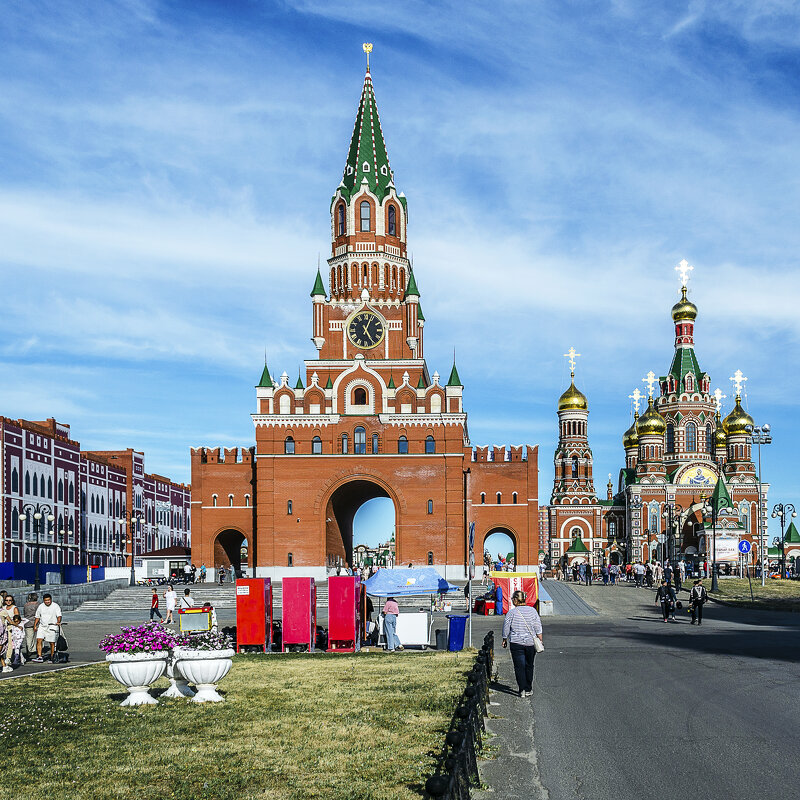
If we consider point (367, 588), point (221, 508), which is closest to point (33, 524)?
point (221, 508)

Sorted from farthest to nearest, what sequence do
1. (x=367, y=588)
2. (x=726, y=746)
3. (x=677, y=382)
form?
1. (x=677, y=382)
2. (x=367, y=588)
3. (x=726, y=746)

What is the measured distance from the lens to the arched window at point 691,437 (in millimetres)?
96812

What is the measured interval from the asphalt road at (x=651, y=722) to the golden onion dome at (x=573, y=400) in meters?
82.0

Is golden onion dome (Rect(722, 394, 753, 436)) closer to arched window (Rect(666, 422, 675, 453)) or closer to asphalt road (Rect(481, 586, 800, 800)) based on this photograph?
arched window (Rect(666, 422, 675, 453))

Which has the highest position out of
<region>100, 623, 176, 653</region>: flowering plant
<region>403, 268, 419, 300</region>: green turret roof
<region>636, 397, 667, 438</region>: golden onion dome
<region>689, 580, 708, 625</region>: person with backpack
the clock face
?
<region>403, 268, 419, 300</region>: green turret roof

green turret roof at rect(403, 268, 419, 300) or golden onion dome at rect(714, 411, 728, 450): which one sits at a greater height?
green turret roof at rect(403, 268, 419, 300)

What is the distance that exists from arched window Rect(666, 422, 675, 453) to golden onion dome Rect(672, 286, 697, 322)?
1058cm

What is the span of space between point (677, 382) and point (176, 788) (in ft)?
306

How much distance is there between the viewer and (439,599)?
3728 centimetres

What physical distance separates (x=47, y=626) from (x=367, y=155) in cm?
5403

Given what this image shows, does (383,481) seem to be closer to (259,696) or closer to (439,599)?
(439,599)

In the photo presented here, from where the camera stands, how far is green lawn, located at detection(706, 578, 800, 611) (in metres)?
39.2

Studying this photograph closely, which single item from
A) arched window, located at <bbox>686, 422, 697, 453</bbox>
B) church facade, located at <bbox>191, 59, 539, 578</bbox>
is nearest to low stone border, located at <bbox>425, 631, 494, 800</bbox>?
church facade, located at <bbox>191, 59, 539, 578</bbox>

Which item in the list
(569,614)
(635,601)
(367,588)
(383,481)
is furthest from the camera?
(383,481)
